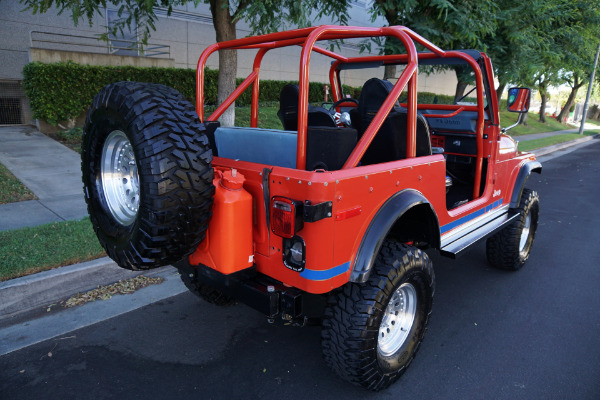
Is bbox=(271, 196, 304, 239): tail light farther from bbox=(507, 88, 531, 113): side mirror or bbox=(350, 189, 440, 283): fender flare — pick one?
bbox=(507, 88, 531, 113): side mirror

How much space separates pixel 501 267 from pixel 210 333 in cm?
311

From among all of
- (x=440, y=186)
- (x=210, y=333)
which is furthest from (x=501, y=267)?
(x=210, y=333)

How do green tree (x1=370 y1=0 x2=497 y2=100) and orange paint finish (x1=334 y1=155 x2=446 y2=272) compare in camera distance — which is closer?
orange paint finish (x1=334 y1=155 x2=446 y2=272)

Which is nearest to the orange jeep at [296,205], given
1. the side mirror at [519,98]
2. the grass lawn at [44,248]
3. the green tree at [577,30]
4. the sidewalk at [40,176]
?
the side mirror at [519,98]

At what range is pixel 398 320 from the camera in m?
2.83

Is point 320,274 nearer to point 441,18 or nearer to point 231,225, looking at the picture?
point 231,225

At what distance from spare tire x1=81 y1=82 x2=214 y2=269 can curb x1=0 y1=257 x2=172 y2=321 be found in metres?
1.41

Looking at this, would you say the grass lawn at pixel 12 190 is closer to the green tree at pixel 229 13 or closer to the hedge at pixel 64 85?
the green tree at pixel 229 13

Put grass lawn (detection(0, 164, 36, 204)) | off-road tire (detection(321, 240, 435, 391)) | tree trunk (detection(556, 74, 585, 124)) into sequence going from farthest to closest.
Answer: tree trunk (detection(556, 74, 585, 124)) < grass lawn (detection(0, 164, 36, 204)) < off-road tire (detection(321, 240, 435, 391))

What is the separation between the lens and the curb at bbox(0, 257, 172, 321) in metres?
3.35

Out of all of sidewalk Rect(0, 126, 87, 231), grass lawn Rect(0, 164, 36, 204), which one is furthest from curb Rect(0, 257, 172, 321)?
grass lawn Rect(0, 164, 36, 204)

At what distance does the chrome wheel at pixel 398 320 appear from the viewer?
8.97ft

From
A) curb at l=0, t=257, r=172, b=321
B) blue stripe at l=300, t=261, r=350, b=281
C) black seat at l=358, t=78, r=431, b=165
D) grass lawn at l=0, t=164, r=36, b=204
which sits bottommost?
curb at l=0, t=257, r=172, b=321

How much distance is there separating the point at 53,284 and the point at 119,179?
1.50 metres
